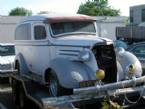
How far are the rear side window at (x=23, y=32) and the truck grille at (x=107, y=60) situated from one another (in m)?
3.34

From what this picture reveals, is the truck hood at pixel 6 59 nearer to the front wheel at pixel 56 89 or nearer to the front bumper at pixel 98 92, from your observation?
the front wheel at pixel 56 89

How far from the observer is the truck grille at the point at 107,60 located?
8523 millimetres

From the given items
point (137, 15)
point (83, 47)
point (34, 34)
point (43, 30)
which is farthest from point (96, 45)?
point (137, 15)

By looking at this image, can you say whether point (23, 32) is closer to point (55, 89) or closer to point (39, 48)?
point (39, 48)

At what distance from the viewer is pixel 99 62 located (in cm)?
862

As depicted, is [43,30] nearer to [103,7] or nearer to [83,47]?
[83,47]

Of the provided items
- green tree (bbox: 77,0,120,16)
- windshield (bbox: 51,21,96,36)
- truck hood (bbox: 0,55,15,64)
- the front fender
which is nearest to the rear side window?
windshield (bbox: 51,21,96,36)

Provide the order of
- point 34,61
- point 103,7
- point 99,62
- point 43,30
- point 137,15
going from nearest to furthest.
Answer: point 99,62
point 43,30
point 34,61
point 137,15
point 103,7

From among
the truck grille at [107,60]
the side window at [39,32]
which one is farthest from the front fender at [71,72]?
the side window at [39,32]

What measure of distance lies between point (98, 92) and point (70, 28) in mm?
2831

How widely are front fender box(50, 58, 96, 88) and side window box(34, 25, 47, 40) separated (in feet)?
5.66

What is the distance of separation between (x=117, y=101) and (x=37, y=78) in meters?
2.98

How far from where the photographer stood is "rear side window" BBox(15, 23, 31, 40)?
452 inches

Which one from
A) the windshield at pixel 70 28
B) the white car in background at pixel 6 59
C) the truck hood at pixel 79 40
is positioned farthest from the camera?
the white car in background at pixel 6 59
